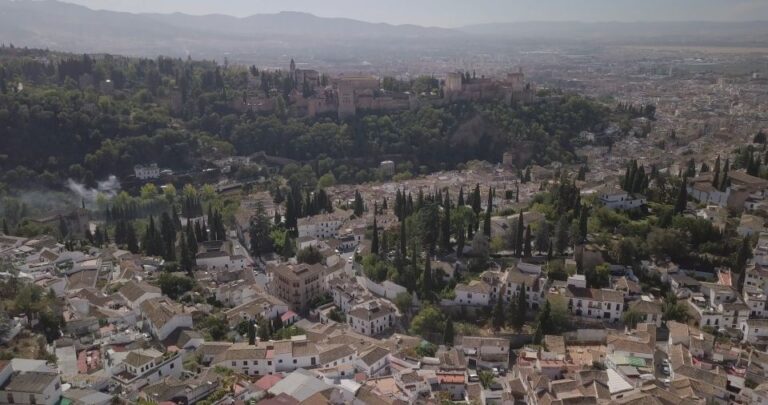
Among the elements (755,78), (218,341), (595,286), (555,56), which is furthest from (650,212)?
(555,56)

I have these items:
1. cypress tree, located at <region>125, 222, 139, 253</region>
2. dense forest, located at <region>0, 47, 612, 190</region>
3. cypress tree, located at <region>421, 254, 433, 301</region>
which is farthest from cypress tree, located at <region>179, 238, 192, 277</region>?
dense forest, located at <region>0, 47, 612, 190</region>

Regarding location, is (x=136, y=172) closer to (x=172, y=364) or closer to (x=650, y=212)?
(x=172, y=364)

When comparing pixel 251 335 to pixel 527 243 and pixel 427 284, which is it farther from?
pixel 527 243

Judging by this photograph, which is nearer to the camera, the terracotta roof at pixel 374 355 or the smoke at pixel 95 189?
the terracotta roof at pixel 374 355

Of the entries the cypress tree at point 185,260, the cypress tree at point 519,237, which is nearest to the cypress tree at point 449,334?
the cypress tree at point 519,237

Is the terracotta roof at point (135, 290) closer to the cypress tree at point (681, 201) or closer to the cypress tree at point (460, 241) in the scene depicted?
the cypress tree at point (460, 241)
